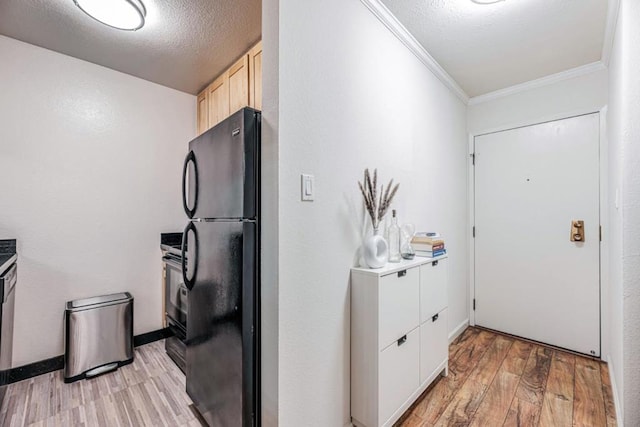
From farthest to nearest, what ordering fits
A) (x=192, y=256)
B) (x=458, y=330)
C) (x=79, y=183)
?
(x=458, y=330) → (x=79, y=183) → (x=192, y=256)

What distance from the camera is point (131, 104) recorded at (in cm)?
251

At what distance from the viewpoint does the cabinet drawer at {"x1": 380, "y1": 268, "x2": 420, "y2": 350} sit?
1.43m

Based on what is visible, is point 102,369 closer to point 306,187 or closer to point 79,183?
point 79,183

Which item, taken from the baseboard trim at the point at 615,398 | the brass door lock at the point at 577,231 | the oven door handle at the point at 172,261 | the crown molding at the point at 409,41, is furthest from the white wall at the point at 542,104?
the oven door handle at the point at 172,261

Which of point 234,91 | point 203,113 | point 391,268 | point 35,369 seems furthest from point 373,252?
point 35,369

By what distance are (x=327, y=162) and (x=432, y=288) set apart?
3.67 feet

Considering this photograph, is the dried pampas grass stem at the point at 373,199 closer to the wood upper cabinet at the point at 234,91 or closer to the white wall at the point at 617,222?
the wood upper cabinet at the point at 234,91

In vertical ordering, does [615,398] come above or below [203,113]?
below

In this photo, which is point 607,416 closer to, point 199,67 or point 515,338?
point 515,338

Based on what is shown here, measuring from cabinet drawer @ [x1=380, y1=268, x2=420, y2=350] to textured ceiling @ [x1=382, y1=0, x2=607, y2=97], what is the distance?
1.59m

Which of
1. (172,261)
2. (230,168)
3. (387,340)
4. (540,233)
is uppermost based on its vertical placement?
(230,168)

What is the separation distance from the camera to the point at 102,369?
208cm

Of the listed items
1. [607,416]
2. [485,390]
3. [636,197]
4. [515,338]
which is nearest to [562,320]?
[515,338]

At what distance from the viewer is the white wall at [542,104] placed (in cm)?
235
